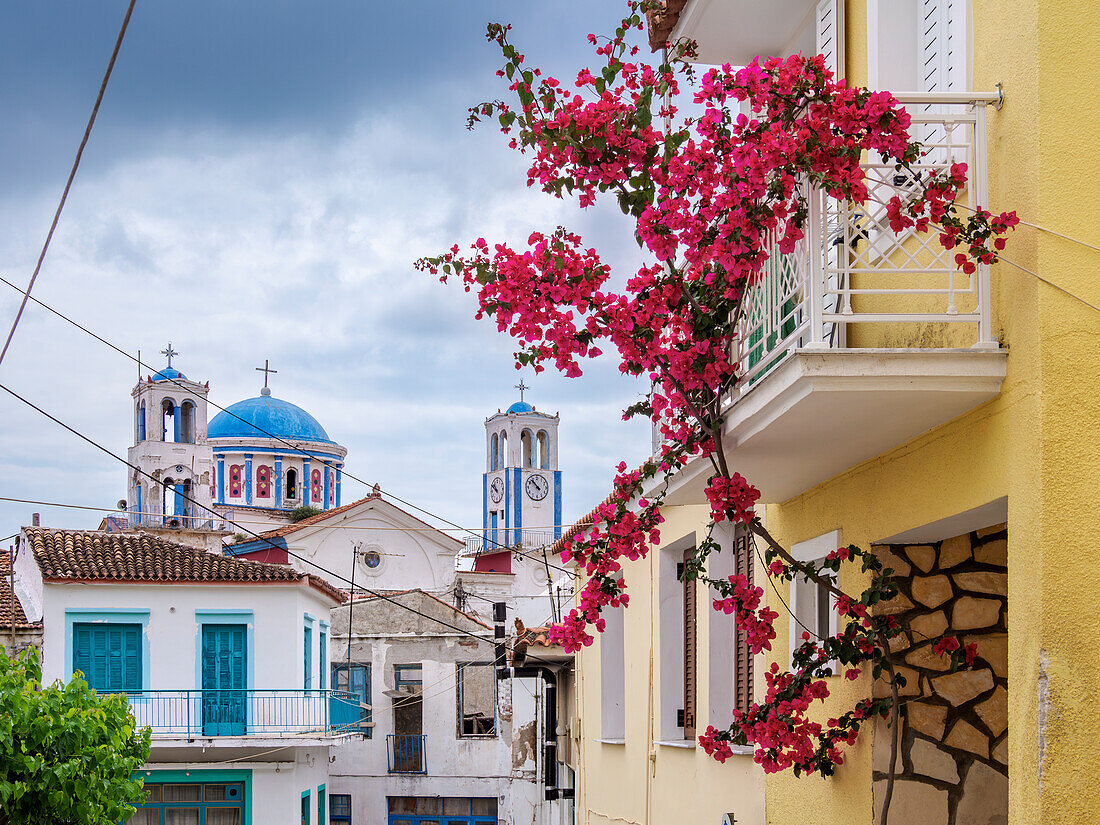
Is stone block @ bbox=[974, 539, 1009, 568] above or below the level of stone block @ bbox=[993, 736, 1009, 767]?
above

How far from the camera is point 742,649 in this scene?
30.4ft

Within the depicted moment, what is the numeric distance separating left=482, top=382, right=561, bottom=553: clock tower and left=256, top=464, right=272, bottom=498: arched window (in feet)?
39.9

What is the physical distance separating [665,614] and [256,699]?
16298mm

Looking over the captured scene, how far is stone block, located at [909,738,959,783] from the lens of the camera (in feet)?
21.1

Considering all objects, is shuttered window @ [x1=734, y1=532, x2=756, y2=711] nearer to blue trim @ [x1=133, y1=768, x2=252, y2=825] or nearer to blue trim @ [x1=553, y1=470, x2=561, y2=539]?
blue trim @ [x1=133, y1=768, x2=252, y2=825]

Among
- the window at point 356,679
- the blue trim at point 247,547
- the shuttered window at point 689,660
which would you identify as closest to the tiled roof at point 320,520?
the blue trim at point 247,547

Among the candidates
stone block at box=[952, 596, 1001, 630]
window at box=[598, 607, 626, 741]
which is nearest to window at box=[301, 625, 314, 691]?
window at box=[598, 607, 626, 741]

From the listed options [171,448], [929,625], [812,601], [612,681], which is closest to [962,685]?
[929,625]

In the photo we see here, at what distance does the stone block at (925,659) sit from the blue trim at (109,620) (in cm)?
2133

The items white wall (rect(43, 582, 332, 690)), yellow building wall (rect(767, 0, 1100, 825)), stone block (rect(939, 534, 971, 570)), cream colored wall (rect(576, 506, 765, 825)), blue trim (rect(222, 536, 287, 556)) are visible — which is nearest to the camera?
yellow building wall (rect(767, 0, 1100, 825))

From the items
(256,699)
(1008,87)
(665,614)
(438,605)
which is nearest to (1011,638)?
(1008,87)

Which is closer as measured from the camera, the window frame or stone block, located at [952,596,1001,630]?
stone block, located at [952,596,1001,630]

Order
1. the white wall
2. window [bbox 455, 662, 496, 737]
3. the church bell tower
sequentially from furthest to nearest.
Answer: the church bell tower
window [bbox 455, 662, 496, 737]
the white wall

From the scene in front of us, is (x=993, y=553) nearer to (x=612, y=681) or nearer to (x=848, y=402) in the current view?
(x=848, y=402)
